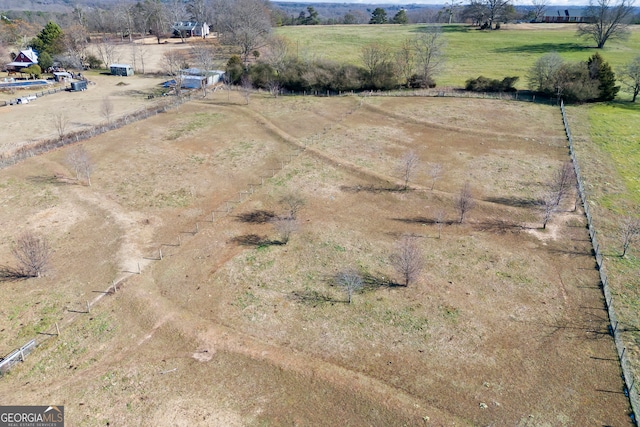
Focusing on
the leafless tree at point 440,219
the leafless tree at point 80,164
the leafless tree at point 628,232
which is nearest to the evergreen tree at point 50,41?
the leafless tree at point 80,164

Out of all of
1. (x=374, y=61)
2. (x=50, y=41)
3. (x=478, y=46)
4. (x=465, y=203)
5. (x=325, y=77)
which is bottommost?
(x=465, y=203)

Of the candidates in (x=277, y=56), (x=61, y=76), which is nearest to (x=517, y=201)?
(x=277, y=56)

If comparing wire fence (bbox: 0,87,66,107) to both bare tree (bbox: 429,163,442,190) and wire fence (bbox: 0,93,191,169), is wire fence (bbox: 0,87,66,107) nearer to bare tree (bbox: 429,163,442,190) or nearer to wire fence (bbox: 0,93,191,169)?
wire fence (bbox: 0,93,191,169)

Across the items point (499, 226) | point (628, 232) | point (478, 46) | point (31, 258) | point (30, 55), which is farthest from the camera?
point (478, 46)

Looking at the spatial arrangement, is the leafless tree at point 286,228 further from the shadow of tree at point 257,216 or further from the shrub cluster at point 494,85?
the shrub cluster at point 494,85

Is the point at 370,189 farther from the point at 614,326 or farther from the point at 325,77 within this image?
the point at 325,77
